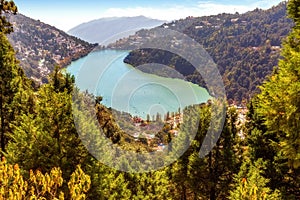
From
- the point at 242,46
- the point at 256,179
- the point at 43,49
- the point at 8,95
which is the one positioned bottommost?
the point at 43,49

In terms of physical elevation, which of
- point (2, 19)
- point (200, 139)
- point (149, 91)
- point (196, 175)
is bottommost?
point (196, 175)

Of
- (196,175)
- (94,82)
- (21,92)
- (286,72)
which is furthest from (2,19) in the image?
(286,72)

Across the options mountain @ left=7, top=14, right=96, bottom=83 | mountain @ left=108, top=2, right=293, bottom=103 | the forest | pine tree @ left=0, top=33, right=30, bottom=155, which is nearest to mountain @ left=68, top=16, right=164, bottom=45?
the forest

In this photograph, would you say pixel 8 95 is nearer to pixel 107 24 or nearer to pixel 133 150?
pixel 133 150

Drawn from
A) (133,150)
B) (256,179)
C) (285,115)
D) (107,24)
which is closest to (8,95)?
(133,150)

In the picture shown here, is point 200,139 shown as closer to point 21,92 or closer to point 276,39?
point 21,92

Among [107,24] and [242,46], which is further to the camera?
[242,46]

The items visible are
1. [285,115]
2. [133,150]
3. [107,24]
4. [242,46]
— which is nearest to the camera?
[285,115]

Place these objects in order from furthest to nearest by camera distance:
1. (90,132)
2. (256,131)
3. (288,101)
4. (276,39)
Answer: (276,39)
(256,131)
(90,132)
(288,101)
